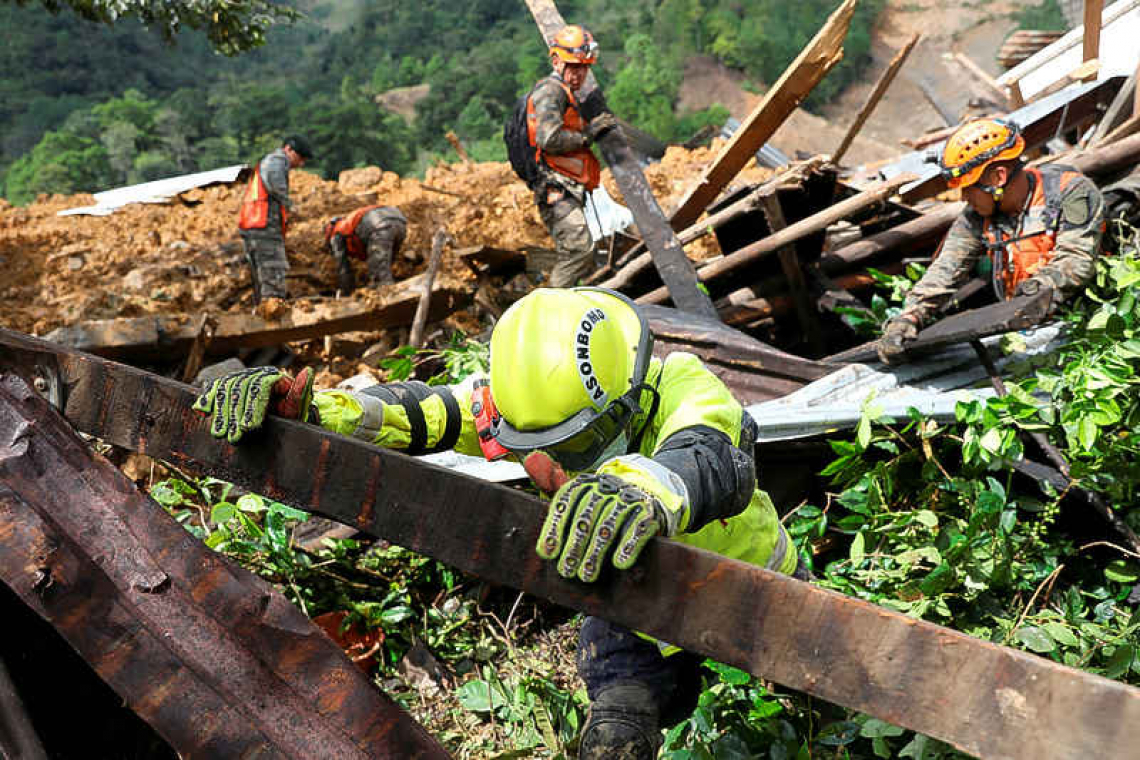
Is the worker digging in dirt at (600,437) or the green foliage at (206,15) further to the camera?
the green foliage at (206,15)

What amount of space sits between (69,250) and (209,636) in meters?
8.37

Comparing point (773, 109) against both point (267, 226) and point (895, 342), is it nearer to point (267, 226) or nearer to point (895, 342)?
point (895, 342)

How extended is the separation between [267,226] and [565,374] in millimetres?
6106

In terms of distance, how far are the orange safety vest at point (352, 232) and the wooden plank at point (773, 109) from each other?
9.30ft

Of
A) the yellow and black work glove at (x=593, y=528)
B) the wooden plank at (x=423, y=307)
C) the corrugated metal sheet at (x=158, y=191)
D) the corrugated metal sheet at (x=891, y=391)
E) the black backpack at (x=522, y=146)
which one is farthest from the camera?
the corrugated metal sheet at (x=158, y=191)

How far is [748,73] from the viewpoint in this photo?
1286 inches

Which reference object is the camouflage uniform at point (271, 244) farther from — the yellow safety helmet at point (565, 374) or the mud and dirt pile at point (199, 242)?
the yellow safety helmet at point (565, 374)

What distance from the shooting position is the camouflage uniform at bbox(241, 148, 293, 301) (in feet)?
24.2

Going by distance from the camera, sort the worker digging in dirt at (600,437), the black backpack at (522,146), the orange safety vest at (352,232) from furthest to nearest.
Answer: the orange safety vest at (352,232)
the black backpack at (522,146)
the worker digging in dirt at (600,437)

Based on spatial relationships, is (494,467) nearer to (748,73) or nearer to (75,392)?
(75,392)

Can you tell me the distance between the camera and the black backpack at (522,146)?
6109 mm

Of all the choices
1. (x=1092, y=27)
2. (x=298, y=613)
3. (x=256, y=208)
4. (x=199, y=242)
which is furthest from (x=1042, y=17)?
(x=298, y=613)

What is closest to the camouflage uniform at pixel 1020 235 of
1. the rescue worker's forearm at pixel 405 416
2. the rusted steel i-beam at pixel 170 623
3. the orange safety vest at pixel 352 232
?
the rescue worker's forearm at pixel 405 416

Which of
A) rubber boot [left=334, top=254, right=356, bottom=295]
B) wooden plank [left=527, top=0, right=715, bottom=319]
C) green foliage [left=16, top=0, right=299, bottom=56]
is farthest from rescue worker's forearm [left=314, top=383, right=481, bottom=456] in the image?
rubber boot [left=334, top=254, right=356, bottom=295]
